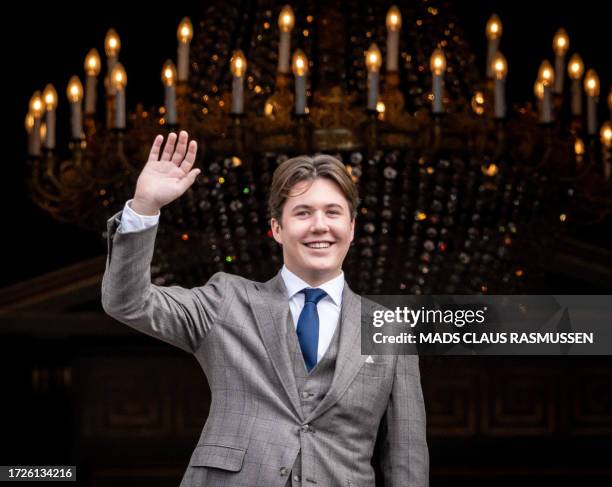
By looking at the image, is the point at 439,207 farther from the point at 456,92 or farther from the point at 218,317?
the point at 218,317

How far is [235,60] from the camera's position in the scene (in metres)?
3.28

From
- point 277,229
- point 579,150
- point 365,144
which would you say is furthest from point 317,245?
point 579,150

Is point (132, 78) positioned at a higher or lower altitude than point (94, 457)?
higher

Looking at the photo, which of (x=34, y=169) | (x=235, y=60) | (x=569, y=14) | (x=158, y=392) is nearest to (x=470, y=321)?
(x=235, y=60)

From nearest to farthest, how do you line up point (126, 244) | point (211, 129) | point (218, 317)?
point (126, 244) < point (218, 317) < point (211, 129)

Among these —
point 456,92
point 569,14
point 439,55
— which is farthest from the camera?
point 569,14

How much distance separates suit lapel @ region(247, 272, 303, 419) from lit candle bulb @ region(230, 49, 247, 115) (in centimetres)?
132

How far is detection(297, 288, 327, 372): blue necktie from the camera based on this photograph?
197cm

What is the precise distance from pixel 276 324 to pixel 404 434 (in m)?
0.28

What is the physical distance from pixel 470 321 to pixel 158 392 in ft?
8.37

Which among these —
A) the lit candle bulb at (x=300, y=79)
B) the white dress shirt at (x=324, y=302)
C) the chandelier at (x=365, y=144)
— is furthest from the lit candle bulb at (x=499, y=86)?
the white dress shirt at (x=324, y=302)

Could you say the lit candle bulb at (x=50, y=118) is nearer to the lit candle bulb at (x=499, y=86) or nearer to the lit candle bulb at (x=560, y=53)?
the lit candle bulb at (x=499, y=86)

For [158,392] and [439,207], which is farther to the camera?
[158,392]

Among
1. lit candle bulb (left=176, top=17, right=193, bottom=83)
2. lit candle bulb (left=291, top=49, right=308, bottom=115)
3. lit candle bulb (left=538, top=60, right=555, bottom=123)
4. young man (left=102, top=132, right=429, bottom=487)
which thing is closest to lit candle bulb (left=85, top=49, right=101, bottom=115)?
lit candle bulb (left=176, top=17, right=193, bottom=83)
